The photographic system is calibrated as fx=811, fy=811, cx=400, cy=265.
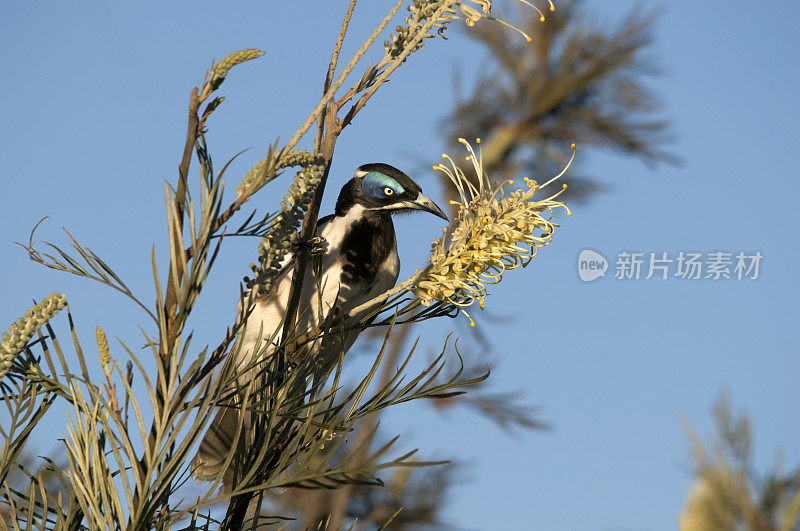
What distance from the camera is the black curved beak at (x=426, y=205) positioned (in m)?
2.38

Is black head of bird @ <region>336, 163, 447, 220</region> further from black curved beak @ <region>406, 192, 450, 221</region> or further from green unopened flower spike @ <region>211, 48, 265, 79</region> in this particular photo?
green unopened flower spike @ <region>211, 48, 265, 79</region>

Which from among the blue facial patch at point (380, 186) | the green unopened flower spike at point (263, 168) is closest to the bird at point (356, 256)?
the blue facial patch at point (380, 186)

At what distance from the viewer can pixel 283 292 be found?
269 centimetres

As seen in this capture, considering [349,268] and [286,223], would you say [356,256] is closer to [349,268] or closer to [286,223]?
[349,268]

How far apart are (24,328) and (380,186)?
1769 millimetres

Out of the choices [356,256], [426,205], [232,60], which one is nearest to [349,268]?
[356,256]

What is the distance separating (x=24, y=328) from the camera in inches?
36.9

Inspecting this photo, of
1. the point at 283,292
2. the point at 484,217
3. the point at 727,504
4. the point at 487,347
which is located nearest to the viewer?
the point at 484,217

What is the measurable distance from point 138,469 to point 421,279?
1.70 feet

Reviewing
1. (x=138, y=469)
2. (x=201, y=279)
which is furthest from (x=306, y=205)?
(x=138, y=469)

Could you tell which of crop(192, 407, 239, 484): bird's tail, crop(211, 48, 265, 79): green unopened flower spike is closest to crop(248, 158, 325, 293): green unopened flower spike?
crop(211, 48, 265, 79): green unopened flower spike

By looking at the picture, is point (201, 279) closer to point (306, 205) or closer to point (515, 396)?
point (306, 205)

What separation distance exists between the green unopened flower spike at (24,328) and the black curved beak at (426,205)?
4.96 feet

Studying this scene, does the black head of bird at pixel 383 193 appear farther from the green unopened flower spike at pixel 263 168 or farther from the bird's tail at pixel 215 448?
the green unopened flower spike at pixel 263 168
